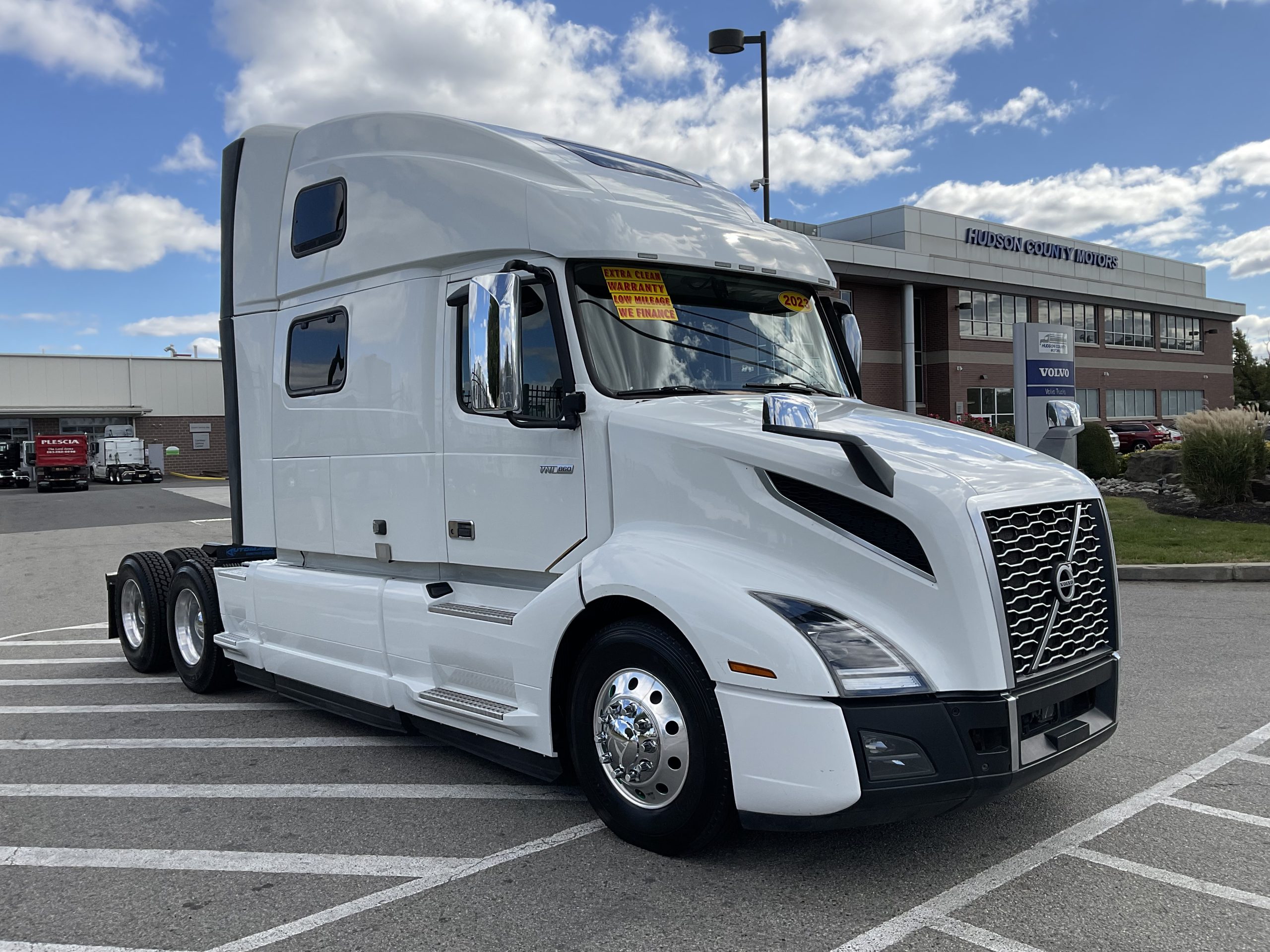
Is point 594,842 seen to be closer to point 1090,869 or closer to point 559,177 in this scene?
point 1090,869

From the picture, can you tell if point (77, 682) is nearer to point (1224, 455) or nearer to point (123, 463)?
point (1224, 455)

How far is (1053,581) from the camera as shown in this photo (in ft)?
12.7

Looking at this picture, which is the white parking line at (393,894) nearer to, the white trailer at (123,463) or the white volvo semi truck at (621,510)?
the white volvo semi truck at (621,510)

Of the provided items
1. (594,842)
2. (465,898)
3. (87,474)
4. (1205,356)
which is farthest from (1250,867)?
(1205,356)

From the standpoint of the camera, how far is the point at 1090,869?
12.6ft

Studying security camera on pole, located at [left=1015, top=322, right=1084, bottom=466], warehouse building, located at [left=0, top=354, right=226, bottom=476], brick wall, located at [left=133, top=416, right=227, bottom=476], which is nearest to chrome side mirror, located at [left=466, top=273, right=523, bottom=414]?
security camera on pole, located at [left=1015, top=322, right=1084, bottom=466]

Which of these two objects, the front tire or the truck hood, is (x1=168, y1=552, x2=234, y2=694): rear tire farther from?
the truck hood

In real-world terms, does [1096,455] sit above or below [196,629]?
above

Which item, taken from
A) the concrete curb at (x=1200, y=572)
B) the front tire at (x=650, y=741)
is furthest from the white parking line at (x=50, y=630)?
the concrete curb at (x=1200, y=572)

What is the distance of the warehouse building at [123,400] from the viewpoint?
50438mm

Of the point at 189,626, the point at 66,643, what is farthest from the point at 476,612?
the point at 66,643

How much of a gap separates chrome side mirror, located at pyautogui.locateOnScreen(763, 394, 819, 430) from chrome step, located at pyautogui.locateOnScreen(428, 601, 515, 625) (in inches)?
60.8

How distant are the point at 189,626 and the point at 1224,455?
49.2 ft

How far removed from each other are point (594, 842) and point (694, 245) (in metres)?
2.68
